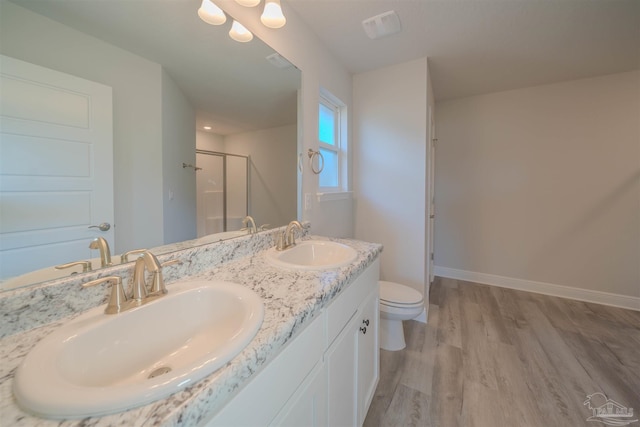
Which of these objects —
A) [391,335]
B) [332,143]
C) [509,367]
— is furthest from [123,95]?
[509,367]

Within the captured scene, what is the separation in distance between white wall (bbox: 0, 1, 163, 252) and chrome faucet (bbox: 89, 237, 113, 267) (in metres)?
0.03

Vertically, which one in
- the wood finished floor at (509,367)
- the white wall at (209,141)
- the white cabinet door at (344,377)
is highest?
the white wall at (209,141)

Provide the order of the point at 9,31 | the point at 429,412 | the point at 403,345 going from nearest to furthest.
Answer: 1. the point at 9,31
2. the point at 429,412
3. the point at 403,345

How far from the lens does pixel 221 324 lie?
70 cm

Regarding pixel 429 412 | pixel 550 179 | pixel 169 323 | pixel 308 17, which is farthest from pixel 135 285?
pixel 550 179

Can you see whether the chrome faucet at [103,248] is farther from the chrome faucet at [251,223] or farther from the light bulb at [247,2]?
the light bulb at [247,2]

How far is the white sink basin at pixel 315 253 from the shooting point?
1194mm

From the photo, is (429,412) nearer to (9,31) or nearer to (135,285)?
(135,285)

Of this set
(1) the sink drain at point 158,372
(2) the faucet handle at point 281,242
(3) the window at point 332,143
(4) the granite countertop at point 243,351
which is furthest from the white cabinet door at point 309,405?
(3) the window at point 332,143

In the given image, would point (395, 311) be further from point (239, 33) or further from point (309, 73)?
point (239, 33)

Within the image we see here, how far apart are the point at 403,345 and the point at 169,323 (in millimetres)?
1667

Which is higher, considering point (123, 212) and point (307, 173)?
point (307, 173)

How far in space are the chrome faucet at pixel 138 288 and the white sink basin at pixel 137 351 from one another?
2 cm

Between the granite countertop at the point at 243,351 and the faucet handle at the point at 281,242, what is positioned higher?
the faucet handle at the point at 281,242
